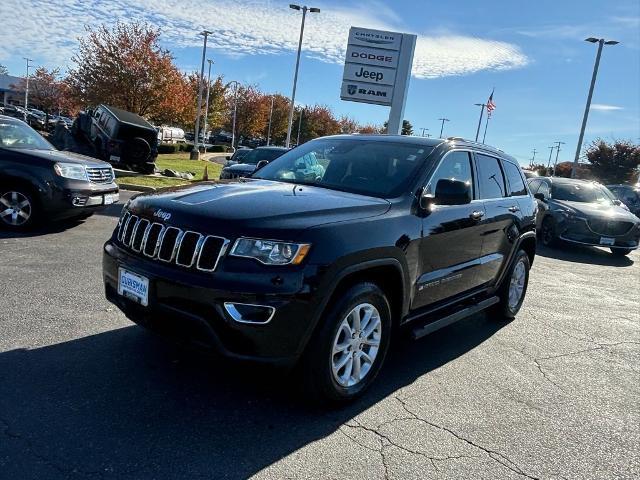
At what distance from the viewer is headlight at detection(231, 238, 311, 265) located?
2893 millimetres

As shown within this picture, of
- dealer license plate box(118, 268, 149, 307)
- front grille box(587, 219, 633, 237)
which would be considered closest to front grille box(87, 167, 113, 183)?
dealer license plate box(118, 268, 149, 307)

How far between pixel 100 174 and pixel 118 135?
8154mm

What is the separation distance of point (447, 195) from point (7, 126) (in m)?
7.08

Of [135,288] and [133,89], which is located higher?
[133,89]

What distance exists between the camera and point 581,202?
12.4 meters

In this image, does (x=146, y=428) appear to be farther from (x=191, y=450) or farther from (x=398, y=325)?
(x=398, y=325)

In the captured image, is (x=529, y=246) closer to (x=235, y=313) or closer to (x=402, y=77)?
(x=235, y=313)

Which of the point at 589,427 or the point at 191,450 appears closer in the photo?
the point at 191,450

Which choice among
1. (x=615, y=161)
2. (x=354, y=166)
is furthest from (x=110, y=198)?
(x=615, y=161)

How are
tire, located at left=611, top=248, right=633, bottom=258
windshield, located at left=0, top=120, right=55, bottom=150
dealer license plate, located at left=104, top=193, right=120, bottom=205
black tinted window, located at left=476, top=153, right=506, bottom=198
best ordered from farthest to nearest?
1. tire, located at left=611, top=248, right=633, bottom=258
2. dealer license plate, located at left=104, top=193, right=120, bottom=205
3. windshield, located at left=0, top=120, right=55, bottom=150
4. black tinted window, located at left=476, top=153, right=506, bottom=198

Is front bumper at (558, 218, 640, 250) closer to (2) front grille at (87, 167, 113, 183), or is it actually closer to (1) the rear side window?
(1) the rear side window

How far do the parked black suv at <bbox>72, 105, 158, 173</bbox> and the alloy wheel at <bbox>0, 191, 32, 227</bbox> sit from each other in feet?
28.2

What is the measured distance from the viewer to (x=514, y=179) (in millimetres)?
5770

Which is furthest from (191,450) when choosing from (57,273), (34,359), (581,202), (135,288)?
(581,202)
